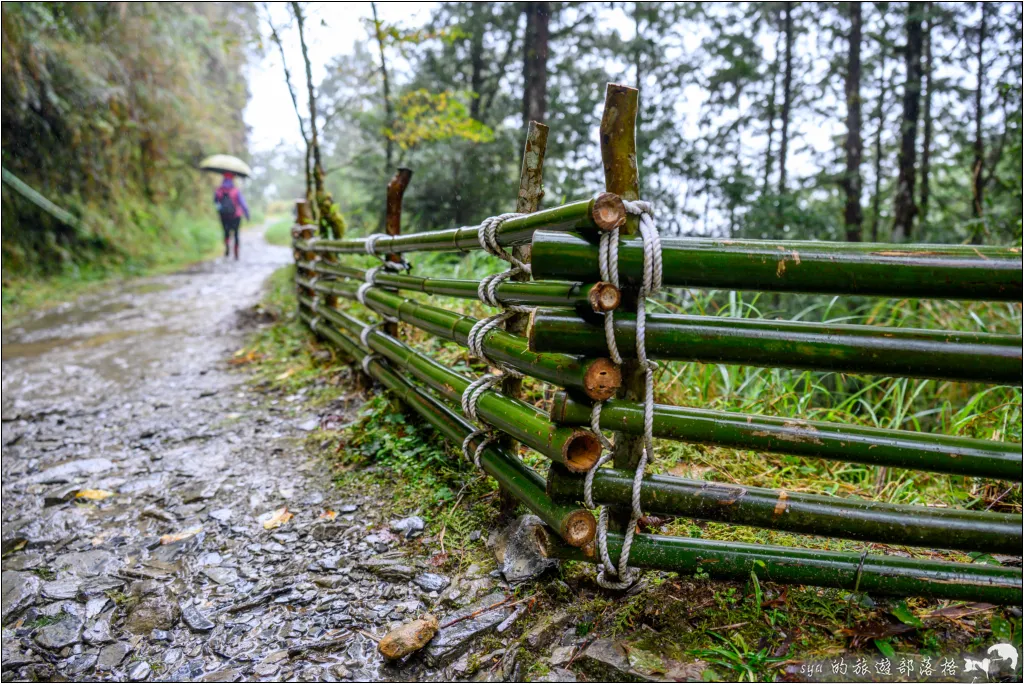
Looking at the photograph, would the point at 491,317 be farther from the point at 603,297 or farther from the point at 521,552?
the point at 521,552

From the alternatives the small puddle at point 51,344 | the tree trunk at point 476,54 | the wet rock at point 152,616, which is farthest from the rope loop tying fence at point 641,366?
the tree trunk at point 476,54

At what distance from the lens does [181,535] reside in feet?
9.40

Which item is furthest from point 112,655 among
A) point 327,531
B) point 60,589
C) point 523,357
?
point 523,357

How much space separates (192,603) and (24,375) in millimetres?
4325

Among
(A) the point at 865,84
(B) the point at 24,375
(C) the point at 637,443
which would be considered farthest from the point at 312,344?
(A) the point at 865,84

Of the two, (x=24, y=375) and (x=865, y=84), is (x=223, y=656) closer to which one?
(x=24, y=375)

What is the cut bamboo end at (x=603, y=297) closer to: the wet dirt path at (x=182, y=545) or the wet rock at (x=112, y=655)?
the wet dirt path at (x=182, y=545)

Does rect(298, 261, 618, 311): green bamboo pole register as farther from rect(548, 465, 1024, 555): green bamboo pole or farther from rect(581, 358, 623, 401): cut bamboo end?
rect(548, 465, 1024, 555): green bamboo pole

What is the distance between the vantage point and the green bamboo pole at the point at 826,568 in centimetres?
176

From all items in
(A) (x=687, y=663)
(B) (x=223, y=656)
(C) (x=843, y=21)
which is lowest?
(B) (x=223, y=656)

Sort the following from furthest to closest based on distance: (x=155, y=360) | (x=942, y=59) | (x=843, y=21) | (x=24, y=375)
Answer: (x=843, y=21) < (x=942, y=59) < (x=155, y=360) < (x=24, y=375)

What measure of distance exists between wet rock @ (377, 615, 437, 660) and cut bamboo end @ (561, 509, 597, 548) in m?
0.62

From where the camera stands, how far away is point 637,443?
76.5 inches

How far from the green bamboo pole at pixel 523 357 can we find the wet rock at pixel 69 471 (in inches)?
82.5
